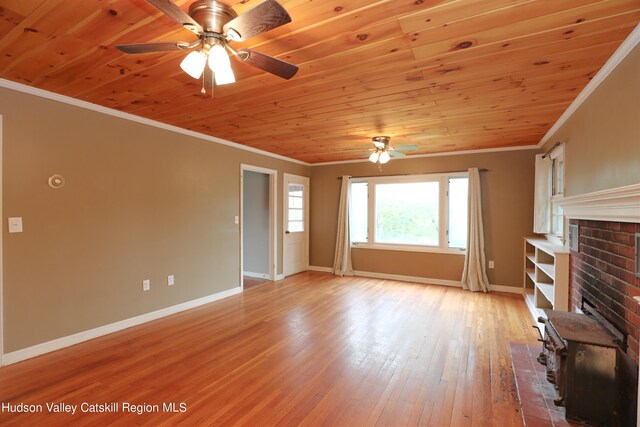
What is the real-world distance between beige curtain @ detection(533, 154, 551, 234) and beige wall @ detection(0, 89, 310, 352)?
4.61 meters

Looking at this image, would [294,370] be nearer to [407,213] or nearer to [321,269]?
[407,213]

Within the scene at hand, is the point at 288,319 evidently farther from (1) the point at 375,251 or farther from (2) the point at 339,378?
(1) the point at 375,251

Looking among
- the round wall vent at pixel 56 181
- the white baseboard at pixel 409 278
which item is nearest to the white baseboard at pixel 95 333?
the round wall vent at pixel 56 181

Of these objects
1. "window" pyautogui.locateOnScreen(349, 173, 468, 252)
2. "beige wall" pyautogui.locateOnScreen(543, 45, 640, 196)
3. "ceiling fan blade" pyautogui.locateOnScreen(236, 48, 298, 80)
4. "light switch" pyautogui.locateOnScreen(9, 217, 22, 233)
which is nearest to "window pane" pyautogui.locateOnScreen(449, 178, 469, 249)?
"window" pyautogui.locateOnScreen(349, 173, 468, 252)

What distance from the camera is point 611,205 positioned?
73.5 inches

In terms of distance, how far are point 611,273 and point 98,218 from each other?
173 inches

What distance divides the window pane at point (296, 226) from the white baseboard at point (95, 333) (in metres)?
2.19

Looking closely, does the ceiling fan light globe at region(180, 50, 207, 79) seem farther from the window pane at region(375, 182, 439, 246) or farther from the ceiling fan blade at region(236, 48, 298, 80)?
the window pane at region(375, 182, 439, 246)

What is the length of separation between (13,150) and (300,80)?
8.30 ft

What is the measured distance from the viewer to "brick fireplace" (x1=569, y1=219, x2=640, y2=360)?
1.75 m

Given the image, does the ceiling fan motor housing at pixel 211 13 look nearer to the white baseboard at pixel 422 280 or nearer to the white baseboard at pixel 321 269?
the white baseboard at pixel 422 280

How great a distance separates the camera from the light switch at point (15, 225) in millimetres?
2621

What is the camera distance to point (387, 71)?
231cm

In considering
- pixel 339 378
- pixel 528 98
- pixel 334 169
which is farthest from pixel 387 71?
pixel 334 169
